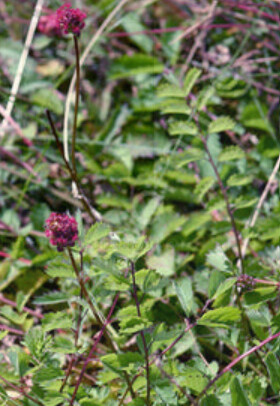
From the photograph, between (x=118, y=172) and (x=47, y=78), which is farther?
(x=47, y=78)

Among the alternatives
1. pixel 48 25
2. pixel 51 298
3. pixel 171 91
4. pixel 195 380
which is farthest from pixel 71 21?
pixel 48 25

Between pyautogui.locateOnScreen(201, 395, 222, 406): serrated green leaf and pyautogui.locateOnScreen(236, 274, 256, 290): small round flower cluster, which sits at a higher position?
pyautogui.locateOnScreen(236, 274, 256, 290): small round flower cluster

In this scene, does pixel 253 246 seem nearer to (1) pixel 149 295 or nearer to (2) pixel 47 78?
(1) pixel 149 295

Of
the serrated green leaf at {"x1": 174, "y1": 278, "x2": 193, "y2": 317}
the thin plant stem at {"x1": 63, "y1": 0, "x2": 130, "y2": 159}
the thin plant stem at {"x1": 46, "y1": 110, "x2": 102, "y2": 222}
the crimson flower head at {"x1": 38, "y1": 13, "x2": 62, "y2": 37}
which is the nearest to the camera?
the serrated green leaf at {"x1": 174, "y1": 278, "x2": 193, "y2": 317}

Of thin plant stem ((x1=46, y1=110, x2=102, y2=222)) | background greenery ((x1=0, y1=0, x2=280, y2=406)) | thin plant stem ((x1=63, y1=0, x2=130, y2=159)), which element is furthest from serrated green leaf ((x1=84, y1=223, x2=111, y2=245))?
thin plant stem ((x1=63, y1=0, x2=130, y2=159))

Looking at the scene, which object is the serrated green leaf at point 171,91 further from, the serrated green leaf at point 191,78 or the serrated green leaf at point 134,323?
the serrated green leaf at point 134,323

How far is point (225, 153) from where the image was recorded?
4.56 ft

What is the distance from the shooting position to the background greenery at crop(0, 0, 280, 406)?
3.47ft

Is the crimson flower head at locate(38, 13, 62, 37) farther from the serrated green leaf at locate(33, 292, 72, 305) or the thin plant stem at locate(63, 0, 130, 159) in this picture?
the serrated green leaf at locate(33, 292, 72, 305)

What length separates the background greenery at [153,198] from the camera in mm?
1058

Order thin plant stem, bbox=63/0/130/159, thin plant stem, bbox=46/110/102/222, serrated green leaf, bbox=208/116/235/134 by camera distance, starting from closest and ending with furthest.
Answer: thin plant stem, bbox=46/110/102/222 → serrated green leaf, bbox=208/116/235/134 → thin plant stem, bbox=63/0/130/159

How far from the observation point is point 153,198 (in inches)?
66.5

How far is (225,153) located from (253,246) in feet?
1.07

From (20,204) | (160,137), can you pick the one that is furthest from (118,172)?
(20,204)
